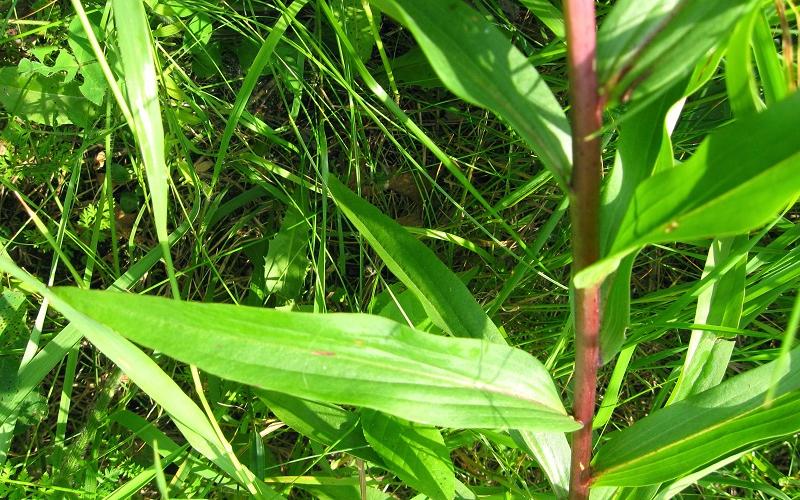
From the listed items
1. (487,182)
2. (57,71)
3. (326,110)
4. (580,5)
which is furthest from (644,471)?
(57,71)

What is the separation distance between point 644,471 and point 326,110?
121 centimetres

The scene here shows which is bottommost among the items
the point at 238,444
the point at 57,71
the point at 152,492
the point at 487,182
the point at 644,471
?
the point at 152,492

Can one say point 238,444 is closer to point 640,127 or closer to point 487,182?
point 487,182

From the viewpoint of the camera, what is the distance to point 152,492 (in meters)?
1.91

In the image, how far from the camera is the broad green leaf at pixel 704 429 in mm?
1188

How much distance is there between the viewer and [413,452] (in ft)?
4.75

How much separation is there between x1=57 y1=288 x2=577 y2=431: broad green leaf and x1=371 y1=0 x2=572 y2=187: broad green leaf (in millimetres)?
322

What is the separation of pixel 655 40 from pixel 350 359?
0.59 metres

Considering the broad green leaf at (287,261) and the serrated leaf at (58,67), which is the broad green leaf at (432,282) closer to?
the broad green leaf at (287,261)

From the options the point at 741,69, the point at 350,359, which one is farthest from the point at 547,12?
the point at 350,359

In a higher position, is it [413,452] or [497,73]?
[497,73]

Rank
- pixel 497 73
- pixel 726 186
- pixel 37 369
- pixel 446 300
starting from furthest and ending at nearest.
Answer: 1. pixel 37 369
2. pixel 446 300
3. pixel 497 73
4. pixel 726 186

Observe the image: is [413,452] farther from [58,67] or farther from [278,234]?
[58,67]

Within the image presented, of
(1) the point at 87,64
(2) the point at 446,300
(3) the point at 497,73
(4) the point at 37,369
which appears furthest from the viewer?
(1) the point at 87,64
